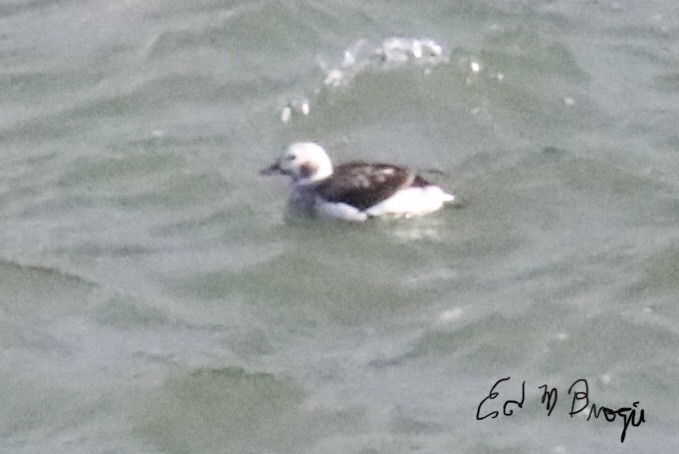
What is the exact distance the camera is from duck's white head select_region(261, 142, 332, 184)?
37.9 feet

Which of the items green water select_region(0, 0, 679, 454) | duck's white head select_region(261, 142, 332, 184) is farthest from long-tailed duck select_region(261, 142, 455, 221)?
green water select_region(0, 0, 679, 454)

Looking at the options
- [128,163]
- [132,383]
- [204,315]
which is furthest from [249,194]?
[132,383]

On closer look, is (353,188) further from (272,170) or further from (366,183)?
(272,170)

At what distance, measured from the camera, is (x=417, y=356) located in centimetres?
935

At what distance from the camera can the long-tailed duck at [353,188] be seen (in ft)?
36.1

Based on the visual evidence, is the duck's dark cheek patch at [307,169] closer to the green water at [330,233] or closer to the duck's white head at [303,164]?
the duck's white head at [303,164]

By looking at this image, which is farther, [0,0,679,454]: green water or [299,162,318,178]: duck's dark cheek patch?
[299,162,318,178]: duck's dark cheek patch

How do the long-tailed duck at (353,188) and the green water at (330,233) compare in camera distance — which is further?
the long-tailed duck at (353,188)

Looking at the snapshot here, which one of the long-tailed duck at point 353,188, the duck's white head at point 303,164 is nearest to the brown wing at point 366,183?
the long-tailed duck at point 353,188
